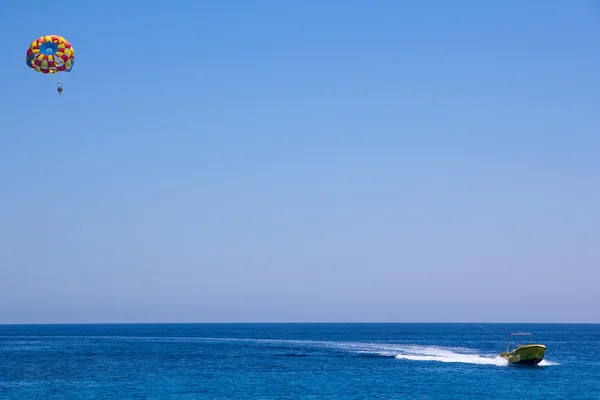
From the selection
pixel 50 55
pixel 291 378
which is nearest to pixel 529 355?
pixel 291 378

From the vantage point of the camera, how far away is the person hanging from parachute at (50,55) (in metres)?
52.8

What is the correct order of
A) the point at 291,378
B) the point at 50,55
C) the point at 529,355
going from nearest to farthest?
the point at 50,55 → the point at 291,378 → the point at 529,355

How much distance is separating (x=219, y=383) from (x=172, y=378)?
608 cm

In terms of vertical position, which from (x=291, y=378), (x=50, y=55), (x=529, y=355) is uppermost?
(x=50, y=55)

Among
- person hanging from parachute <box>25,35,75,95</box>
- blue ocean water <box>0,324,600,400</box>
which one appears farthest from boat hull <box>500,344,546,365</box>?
person hanging from parachute <box>25,35,75,95</box>

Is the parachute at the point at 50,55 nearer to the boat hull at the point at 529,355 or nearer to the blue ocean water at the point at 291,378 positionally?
the blue ocean water at the point at 291,378

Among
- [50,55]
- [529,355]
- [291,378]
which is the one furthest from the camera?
[529,355]

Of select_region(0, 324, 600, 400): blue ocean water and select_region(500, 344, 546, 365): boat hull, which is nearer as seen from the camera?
select_region(0, 324, 600, 400): blue ocean water

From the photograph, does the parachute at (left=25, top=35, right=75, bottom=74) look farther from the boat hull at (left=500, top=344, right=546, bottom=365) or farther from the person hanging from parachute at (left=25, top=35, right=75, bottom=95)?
the boat hull at (left=500, top=344, right=546, bottom=365)

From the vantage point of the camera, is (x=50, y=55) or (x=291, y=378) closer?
(x=50, y=55)

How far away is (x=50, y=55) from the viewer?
53156mm

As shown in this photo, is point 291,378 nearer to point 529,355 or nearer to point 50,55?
point 529,355

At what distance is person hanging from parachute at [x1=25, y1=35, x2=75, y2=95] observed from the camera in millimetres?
52750

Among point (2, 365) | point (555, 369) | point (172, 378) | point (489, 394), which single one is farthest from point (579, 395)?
point (2, 365)
